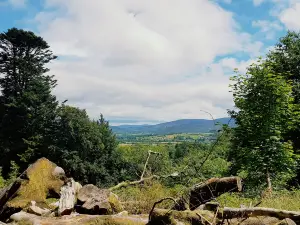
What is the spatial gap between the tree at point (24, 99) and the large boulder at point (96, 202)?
27878mm

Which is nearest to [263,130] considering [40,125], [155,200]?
[155,200]

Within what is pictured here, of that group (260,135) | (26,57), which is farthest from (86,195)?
(26,57)

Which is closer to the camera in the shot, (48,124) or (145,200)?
(145,200)

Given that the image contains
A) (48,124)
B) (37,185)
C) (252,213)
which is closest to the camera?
(252,213)

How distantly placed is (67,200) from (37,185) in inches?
89.5

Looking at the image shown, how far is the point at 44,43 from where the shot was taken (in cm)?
3981

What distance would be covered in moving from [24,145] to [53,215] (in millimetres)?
30495

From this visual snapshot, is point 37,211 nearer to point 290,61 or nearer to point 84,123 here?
point 290,61

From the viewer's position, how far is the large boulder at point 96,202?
7902 mm

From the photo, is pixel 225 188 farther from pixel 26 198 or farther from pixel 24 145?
pixel 24 145

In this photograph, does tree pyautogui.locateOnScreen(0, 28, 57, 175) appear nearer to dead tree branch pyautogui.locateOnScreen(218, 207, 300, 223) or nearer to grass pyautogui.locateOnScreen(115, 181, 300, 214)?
grass pyautogui.locateOnScreen(115, 181, 300, 214)

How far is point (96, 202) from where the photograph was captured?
26.3 ft

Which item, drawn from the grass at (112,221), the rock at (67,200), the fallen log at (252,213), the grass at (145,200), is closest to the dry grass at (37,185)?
the rock at (67,200)

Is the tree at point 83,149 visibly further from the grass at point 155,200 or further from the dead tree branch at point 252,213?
the dead tree branch at point 252,213
